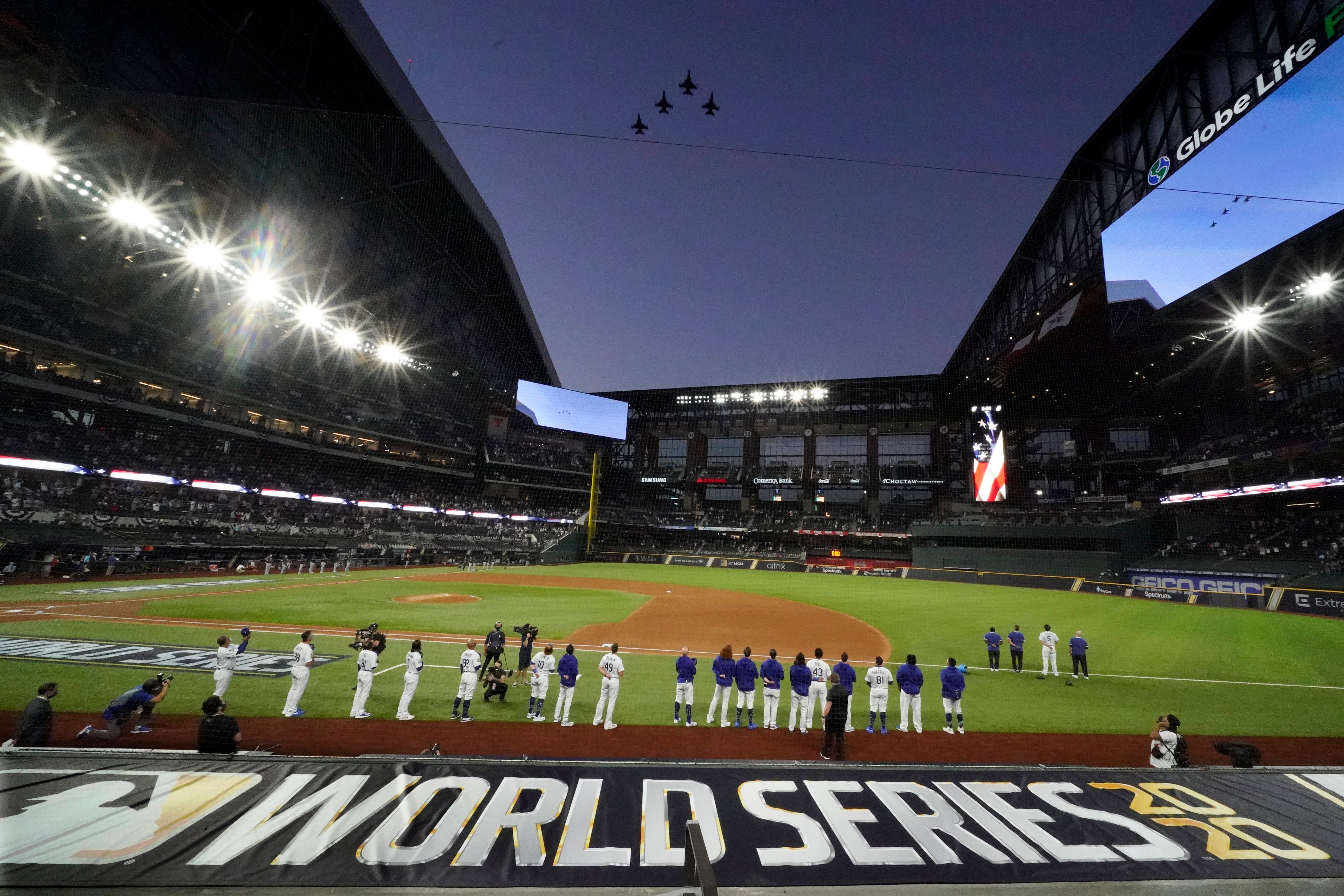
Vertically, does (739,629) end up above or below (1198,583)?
below

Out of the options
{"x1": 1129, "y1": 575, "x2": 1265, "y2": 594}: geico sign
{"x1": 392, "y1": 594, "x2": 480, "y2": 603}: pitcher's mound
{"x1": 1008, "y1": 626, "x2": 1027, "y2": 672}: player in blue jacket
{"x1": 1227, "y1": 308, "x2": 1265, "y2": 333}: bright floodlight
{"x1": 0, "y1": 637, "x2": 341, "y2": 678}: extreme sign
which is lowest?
A: {"x1": 392, "y1": 594, "x2": 480, "y2": 603}: pitcher's mound

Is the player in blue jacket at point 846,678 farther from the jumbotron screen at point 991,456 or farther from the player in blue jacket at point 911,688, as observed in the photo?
the jumbotron screen at point 991,456

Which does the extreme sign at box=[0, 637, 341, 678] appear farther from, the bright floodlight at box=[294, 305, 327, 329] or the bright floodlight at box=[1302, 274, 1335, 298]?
the bright floodlight at box=[1302, 274, 1335, 298]

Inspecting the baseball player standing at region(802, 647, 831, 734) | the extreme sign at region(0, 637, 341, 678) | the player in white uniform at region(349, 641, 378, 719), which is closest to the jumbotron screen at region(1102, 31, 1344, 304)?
the baseball player standing at region(802, 647, 831, 734)

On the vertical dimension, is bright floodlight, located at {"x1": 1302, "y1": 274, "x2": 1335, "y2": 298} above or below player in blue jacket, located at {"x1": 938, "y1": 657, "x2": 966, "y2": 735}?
above

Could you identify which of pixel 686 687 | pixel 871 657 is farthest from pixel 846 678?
pixel 871 657

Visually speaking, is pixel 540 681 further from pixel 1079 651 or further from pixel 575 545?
pixel 575 545
